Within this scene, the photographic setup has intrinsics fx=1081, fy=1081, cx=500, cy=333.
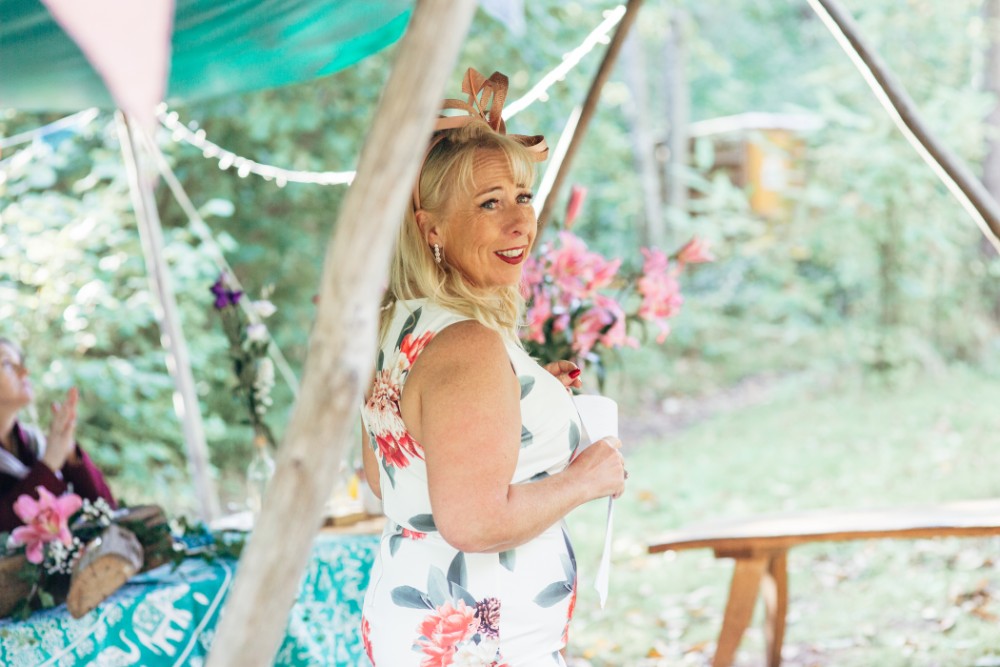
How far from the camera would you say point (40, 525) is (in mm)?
2359

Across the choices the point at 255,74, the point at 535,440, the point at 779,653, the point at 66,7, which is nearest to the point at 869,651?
the point at 779,653

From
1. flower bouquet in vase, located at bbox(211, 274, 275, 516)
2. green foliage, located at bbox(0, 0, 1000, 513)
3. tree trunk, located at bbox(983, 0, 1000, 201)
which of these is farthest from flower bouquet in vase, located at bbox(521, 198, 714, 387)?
tree trunk, located at bbox(983, 0, 1000, 201)

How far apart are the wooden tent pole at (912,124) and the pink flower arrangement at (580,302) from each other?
84 centimetres

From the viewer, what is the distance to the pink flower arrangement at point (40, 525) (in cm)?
235

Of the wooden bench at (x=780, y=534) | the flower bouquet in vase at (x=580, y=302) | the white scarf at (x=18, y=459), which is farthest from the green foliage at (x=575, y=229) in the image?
the wooden bench at (x=780, y=534)

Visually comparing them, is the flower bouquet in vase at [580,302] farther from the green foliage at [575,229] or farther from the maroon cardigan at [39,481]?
the green foliage at [575,229]

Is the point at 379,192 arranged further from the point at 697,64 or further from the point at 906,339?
the point at 697,64

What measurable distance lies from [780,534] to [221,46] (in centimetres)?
224

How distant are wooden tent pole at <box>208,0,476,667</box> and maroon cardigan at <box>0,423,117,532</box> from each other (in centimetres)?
160

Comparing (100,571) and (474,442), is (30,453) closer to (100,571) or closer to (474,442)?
(100,571)

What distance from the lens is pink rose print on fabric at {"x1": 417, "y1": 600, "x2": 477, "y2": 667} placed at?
1701 mm

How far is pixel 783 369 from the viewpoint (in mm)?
9797

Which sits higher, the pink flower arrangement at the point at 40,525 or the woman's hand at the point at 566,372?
the woman's hand at the point at 566,372

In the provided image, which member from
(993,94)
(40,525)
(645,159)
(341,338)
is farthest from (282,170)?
(645,159)
